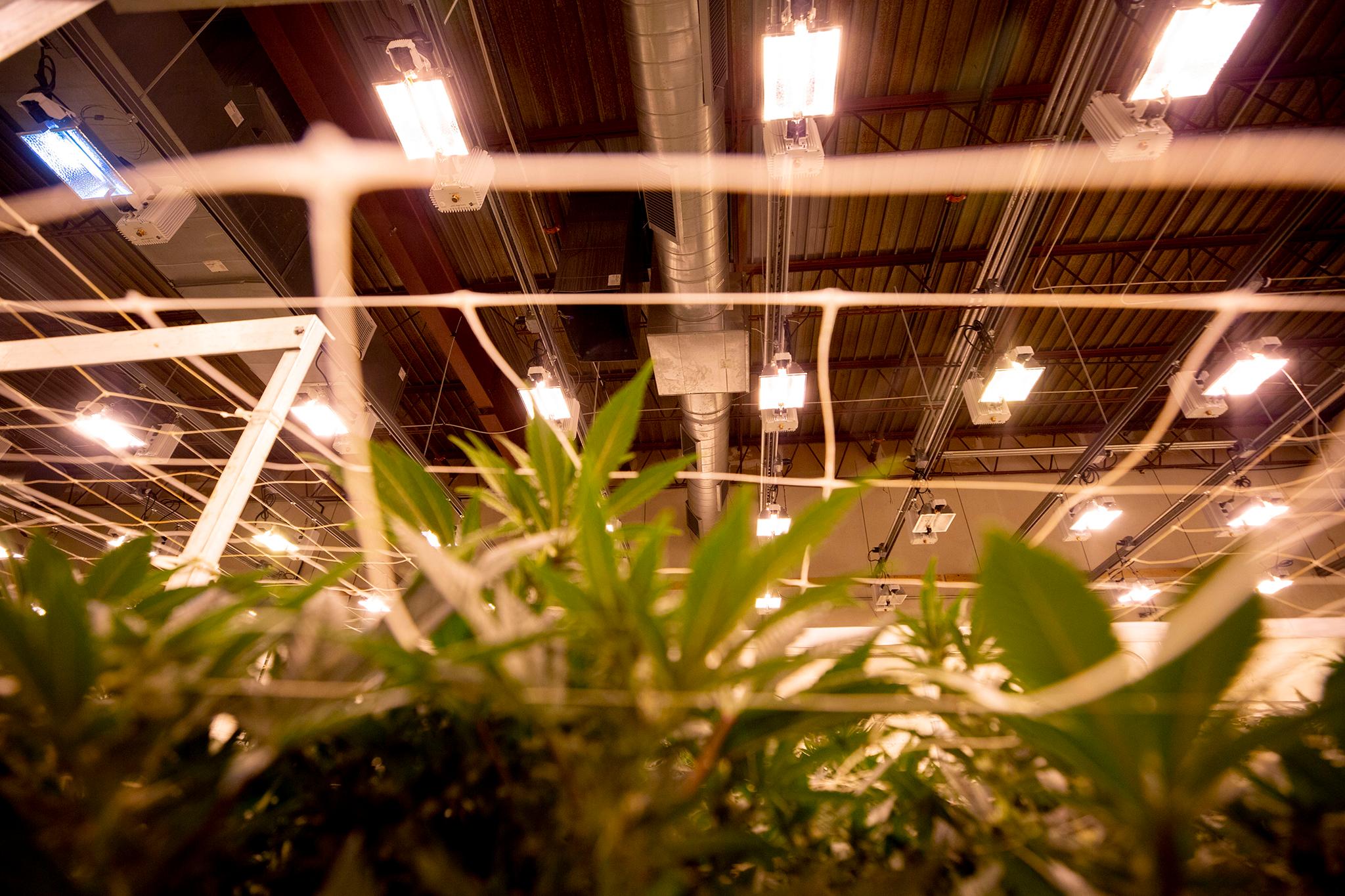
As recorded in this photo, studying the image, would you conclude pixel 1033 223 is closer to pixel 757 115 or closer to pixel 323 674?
pixel 757 115

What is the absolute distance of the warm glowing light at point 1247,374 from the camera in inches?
126

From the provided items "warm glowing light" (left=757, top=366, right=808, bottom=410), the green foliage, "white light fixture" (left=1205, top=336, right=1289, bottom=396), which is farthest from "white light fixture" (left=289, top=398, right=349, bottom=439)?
"white light fixture" (left=1205, top=336, right=1289, bottom=396)

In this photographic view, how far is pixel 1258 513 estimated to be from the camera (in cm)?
440

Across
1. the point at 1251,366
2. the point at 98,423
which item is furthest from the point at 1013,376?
the point at 98,423

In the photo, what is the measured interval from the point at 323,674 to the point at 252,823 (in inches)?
2.9

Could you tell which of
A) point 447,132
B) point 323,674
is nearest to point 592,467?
point 323,674

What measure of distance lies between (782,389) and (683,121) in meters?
1.58

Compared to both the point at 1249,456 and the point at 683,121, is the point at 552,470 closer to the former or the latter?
the point at 683,121

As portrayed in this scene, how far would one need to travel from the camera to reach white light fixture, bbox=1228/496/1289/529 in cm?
429

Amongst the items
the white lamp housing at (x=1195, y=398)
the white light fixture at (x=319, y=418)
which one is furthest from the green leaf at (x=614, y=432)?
the white lamp housing at (x=1195, y=398)

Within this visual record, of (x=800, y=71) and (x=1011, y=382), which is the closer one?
(x=800, y=71)

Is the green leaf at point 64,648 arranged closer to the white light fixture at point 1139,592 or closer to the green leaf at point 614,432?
the green leaf at point 614,432

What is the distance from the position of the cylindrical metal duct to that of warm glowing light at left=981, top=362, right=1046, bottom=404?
1734 mm

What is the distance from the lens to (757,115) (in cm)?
343
